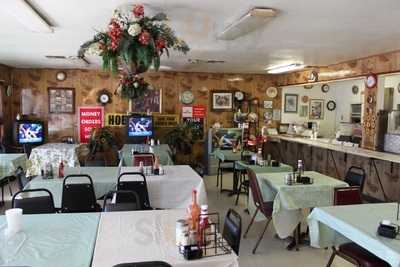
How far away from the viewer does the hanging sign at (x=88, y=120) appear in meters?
8.13

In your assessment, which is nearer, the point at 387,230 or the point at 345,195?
the point at 387,230

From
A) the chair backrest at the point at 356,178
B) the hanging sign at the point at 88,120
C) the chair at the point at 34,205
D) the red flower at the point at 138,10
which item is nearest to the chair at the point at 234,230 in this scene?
the chair at the point at 34,205

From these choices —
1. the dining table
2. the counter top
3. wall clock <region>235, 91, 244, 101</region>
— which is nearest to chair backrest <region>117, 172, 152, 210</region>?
the dining table

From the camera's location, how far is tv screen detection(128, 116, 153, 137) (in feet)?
25.3

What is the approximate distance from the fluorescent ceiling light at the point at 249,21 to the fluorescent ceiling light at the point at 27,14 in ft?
6.41

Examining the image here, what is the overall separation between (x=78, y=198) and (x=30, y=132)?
4710 mm

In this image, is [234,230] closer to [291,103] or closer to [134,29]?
[134,29]

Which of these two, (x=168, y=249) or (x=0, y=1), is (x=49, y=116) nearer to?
(x=0, y=1)

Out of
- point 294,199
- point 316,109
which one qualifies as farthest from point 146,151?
point 316,109

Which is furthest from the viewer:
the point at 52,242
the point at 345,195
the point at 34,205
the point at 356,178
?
the point at 356,178

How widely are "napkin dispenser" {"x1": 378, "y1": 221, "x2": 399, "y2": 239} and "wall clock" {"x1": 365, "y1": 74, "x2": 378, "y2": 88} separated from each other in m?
3.98

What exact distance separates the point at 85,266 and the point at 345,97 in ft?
30.2

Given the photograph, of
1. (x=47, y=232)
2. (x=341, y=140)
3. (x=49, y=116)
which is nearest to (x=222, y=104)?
(x=341, y=140)

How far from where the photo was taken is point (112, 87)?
324 inches
